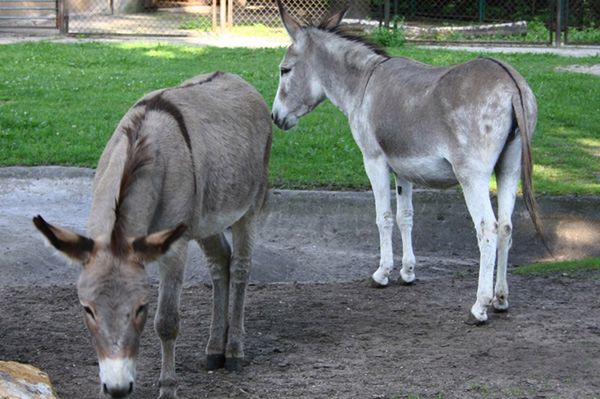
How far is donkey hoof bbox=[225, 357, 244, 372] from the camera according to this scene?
6.39 meters

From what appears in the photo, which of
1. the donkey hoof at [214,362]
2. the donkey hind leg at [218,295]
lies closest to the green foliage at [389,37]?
the donkey hind leg at [218,295]

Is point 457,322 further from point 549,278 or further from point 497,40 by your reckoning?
point 497,40

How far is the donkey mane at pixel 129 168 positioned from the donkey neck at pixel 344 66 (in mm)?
3057

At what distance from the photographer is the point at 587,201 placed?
951 cm

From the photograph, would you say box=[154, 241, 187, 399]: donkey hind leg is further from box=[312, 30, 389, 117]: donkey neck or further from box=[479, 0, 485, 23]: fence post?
box=[479, 0, 485, 23]: fence post

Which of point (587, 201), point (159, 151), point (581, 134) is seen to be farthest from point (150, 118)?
point (581, 134)

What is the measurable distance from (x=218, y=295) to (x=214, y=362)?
0.43m

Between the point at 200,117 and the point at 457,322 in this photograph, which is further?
the point at 457,322

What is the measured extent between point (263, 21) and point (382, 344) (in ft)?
63.1

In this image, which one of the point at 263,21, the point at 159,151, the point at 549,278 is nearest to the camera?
the point at 159,151

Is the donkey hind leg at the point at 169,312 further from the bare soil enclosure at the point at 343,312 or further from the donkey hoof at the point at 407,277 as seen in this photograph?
the donkey hoof at the point at 407,277

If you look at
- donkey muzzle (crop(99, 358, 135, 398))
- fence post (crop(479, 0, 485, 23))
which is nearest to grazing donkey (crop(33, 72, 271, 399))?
donkey muzzle (crop(99, 358, 135, 398))

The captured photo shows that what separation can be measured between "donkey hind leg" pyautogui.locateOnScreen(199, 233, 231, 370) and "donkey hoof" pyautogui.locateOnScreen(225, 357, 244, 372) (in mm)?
65

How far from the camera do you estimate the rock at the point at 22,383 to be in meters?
4.95
